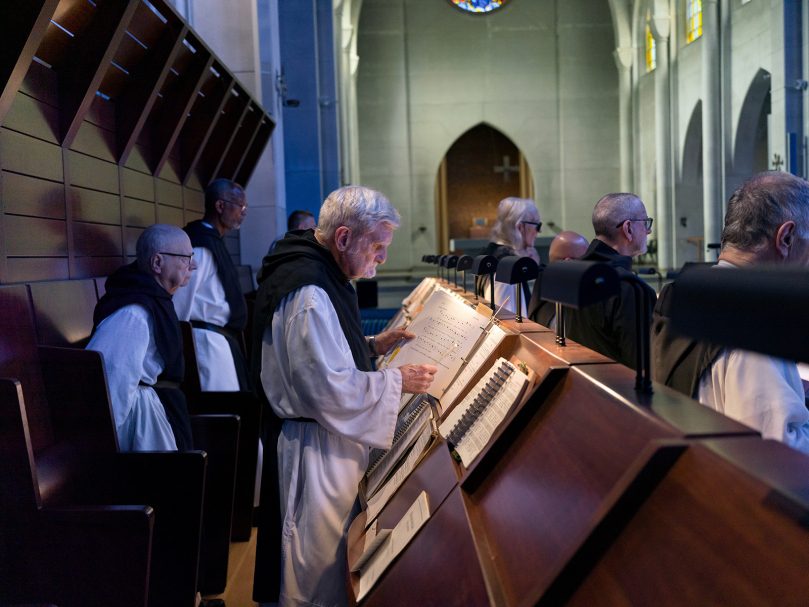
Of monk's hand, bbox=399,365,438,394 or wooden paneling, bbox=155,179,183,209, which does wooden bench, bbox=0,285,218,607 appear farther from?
wooden paneling, bbox=155,179,183,209

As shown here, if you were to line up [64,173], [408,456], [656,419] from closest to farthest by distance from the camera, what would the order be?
1. [656,419]
2. [408,456]
3. [64,173]

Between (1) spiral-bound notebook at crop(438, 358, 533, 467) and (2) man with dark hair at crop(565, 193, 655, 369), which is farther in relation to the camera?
(2) man with dark hair at crop(565, 193, 655, 369)

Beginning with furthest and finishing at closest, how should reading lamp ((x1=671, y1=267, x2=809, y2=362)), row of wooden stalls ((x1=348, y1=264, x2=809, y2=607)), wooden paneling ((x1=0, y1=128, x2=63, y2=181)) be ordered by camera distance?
1. wooden paneling ((x1=0, y1=128, x2=63, y2=181))
2. row of wooden stalls ((x1=348, y1=264, x2=809, y2=607))
3. reading lamp ((x1=671, y1=267, x2=809, y2=362))

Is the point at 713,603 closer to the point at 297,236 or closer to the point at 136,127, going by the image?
the point at 297,236

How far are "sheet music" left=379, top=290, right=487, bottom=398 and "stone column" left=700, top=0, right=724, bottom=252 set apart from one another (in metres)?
13.8

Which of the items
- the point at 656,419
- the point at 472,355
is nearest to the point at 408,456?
the point at 472,355

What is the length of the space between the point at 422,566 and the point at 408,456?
758 mm

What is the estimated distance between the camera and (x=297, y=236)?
2.73 metres

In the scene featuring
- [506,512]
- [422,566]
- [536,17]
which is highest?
[536,17]

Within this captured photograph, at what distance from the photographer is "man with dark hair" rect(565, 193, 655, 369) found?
298 cm

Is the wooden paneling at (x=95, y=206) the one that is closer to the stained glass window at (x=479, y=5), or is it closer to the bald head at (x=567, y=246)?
the bald head at (x=567, y=246)

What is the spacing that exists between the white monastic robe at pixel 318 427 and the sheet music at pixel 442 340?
0.68 ft

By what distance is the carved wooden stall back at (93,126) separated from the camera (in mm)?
3164

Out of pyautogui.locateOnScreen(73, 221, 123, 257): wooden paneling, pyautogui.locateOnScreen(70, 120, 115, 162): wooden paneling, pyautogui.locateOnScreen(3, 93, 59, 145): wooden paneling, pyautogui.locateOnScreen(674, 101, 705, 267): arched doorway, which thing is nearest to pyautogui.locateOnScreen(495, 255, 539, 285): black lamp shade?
pyautogui.locateOnScreen(3, 93, 59, 145): wooden paneling
